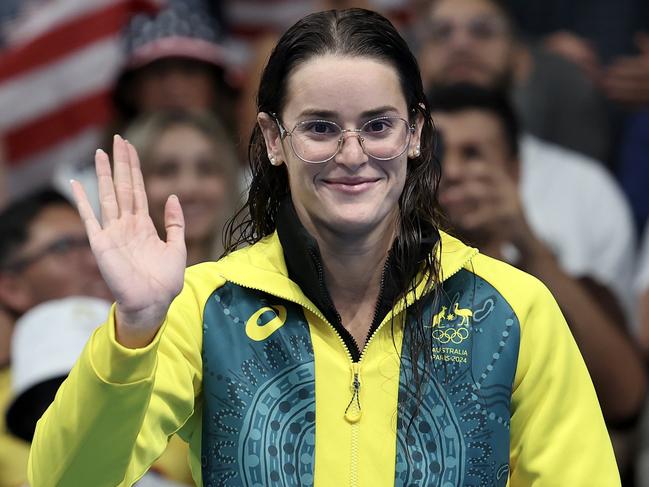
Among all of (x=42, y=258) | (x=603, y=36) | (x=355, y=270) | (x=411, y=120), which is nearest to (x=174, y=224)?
(x=355, y=270)

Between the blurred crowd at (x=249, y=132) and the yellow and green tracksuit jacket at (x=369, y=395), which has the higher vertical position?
the yellow and green tracksuit jacket at (x=369, y=395)

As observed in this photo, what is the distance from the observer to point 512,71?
624 cm

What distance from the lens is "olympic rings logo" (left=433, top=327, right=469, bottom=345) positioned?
2.76m

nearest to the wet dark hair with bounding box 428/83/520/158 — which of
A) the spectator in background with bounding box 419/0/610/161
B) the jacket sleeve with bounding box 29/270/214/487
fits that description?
the spectator in background with bounding box 419/0/610/161

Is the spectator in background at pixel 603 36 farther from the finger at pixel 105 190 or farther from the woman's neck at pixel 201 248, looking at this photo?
the finger at pixel 105 190

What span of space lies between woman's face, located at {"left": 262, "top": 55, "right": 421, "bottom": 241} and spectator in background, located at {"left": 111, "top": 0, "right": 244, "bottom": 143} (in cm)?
360

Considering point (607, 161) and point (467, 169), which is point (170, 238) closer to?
point (467, 169)

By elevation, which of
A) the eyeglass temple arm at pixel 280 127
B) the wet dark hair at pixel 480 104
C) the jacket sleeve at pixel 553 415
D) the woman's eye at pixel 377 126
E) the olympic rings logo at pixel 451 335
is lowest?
the wet dark hair at pixel 480 104

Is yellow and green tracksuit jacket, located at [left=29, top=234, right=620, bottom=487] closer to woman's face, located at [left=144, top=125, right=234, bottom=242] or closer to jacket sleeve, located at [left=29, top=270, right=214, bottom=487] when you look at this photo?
jacket sleeve, located at [left=29, top=270, right=214, bottom=487]

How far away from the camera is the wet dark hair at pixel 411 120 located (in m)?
2.73

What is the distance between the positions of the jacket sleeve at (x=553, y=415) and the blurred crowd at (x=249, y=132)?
1775 mm

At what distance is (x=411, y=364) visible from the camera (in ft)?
9.00

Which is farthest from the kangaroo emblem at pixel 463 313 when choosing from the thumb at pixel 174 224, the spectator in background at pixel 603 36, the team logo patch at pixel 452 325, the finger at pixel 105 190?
the spectator in background at pixel 603 36

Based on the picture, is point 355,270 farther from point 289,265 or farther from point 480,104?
point 480,104
